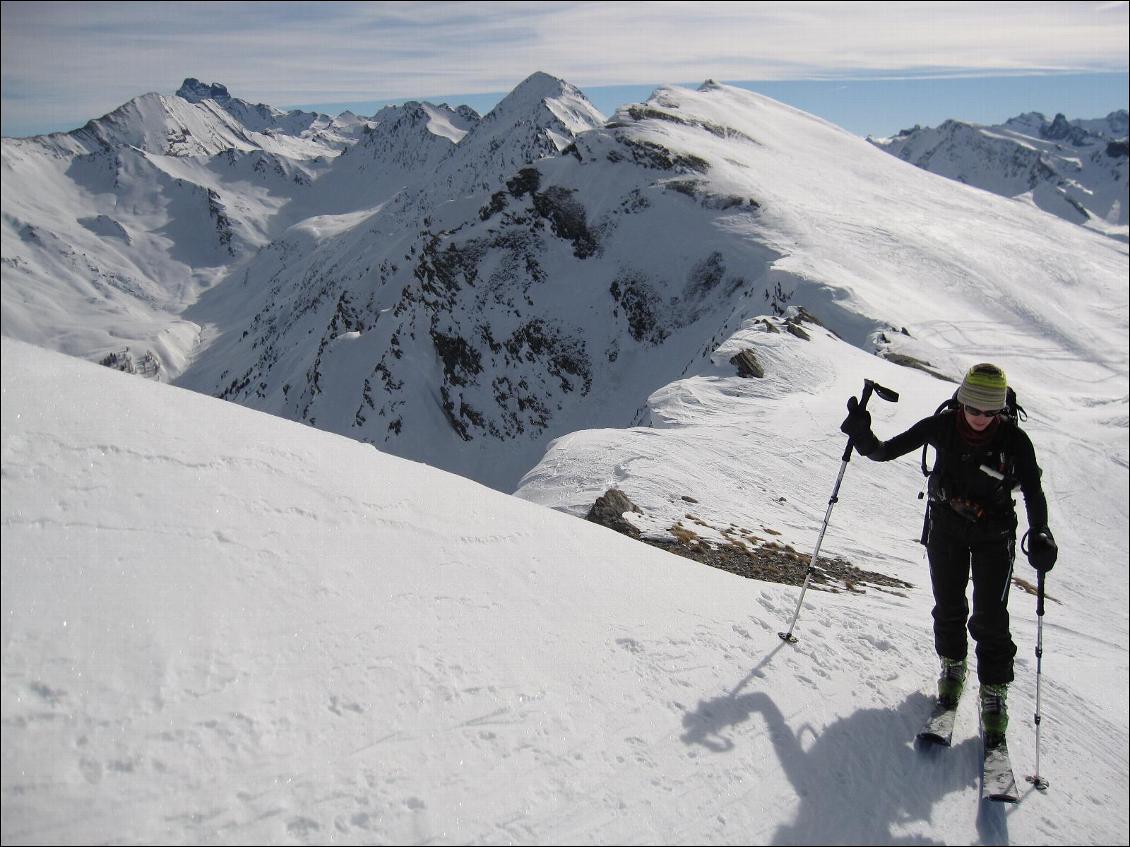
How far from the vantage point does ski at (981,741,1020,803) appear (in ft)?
16.5

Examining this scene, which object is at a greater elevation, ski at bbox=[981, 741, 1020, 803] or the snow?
the snow

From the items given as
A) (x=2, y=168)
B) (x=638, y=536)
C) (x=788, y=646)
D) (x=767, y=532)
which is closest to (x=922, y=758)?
(x=788, y=646)

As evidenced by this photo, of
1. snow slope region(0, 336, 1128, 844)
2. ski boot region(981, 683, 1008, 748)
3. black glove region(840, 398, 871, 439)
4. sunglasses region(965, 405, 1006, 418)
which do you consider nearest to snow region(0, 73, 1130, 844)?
snow slope region(0, 336, 1128, 844)

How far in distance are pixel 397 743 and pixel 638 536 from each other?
6357 millimetres

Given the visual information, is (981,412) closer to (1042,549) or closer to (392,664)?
(1042,549)

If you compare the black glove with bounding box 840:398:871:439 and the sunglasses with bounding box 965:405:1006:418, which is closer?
the sunglasses with bounding box 965:405:1006:418

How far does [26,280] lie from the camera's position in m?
4.66

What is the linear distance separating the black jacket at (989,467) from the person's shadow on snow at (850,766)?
6.34ft

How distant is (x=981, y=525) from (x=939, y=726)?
1674mm

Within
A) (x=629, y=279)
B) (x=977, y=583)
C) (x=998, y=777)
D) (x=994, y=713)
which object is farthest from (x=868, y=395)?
(x=629, y=279)

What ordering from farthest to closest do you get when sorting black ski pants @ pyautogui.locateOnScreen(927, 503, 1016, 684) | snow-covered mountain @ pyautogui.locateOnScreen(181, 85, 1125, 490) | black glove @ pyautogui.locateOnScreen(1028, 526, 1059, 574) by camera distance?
1. snow-covered mountain @ pyautogui.locateOnScreen(181, 85, 1125, 490)
2. black ski pants @ pyautogui.locateOnScreen(927, 503, 1016, 684)
3. black glove @ pyautogui.locateOnScreen(1028, 526, 1059, 574)

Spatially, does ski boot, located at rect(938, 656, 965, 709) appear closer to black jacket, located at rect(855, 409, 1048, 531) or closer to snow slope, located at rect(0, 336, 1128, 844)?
snow slope, located at rect(0, 336, 1128, 844)

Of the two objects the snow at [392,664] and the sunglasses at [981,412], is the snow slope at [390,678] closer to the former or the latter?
the snow at [392,664]

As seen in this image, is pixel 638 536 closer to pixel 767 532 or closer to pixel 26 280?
pixel 767 532
